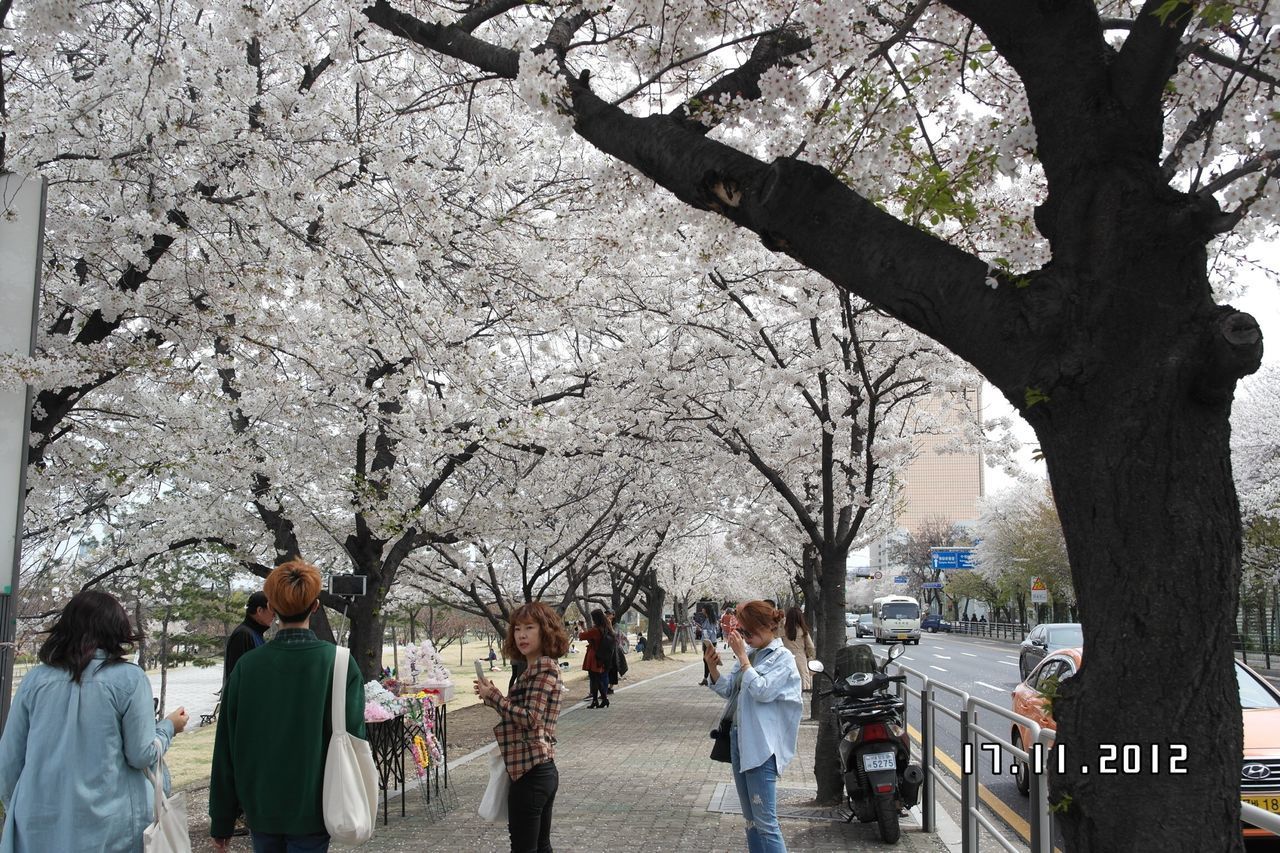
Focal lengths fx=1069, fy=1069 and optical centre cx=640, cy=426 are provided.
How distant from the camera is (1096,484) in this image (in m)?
2.96

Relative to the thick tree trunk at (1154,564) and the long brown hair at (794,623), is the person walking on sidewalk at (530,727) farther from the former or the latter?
the long brown hair at (794,623)

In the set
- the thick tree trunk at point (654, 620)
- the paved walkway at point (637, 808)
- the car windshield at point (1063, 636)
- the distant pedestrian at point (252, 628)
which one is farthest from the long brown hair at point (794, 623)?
the thick tree trunk at point (654, 620)

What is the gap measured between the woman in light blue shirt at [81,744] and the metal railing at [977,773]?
11.1 feet

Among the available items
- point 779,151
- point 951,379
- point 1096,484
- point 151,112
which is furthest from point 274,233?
point 951,379

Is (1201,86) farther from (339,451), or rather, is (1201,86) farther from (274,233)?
(339,451)

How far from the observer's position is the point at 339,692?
4074mm

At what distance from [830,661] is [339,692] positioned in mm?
7452

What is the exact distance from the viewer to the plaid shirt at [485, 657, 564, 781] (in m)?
5.35

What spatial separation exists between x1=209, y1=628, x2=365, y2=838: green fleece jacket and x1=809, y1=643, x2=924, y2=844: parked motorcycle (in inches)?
162

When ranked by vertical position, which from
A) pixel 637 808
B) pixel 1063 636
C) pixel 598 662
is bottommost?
pixel 637 808

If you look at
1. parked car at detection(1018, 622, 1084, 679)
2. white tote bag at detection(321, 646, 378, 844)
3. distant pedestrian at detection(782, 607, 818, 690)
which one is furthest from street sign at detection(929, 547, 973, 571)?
white tote bag at detection(321, 646, 378, 844)

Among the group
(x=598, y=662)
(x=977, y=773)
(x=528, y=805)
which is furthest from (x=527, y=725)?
(x=598, y=662)

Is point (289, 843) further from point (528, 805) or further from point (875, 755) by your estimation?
point (875, 755)

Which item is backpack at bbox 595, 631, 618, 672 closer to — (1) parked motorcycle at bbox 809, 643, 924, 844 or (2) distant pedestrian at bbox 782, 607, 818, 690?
(2) distant pedestrian at bbox 782, 607, 818, 690
